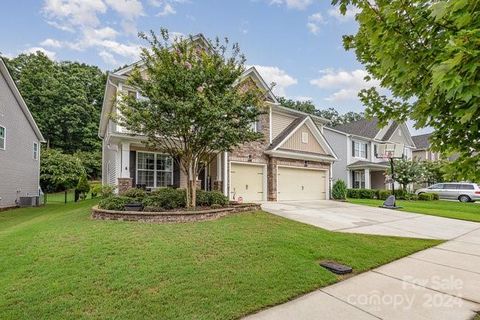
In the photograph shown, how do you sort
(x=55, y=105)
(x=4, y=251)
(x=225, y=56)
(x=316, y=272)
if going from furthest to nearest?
(x=55, y=105), (x=225, y=56), (x=4, y=251), (x=316, y=272)

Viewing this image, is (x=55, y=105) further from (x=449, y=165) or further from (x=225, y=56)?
(x=449, y=165)

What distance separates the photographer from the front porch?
24391 millimetres

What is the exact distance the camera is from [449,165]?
2.97 m

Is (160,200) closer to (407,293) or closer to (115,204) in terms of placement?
(115,204)

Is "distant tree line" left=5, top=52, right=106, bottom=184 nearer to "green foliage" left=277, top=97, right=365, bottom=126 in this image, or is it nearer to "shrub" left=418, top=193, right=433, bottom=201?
"green foliage" left=277, top=97, right=365, bottom=126

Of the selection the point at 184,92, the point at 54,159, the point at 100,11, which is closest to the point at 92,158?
the point at 54,159

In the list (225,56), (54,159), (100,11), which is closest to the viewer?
(225,56)

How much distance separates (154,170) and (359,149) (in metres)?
19.6

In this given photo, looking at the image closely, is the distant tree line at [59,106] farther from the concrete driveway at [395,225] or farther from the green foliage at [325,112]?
the concrete driveway at [395,225]

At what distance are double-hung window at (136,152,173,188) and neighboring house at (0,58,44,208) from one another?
784 centimetres

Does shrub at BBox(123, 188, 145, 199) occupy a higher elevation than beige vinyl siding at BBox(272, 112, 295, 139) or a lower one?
lower

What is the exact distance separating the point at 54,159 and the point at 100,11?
11.7 m

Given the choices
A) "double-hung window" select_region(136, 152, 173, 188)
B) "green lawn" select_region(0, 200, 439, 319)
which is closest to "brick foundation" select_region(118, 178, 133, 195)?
"double-hung window" select_region(136, 152, 173, 188)

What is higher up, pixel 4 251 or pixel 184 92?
pixel 184 92
